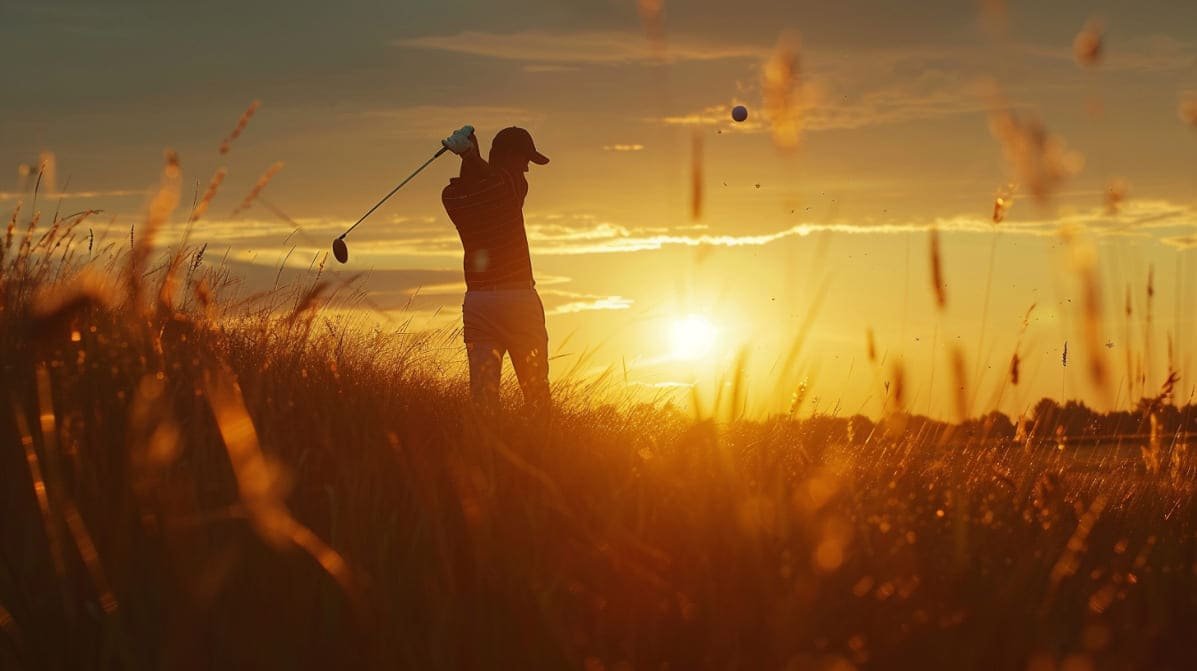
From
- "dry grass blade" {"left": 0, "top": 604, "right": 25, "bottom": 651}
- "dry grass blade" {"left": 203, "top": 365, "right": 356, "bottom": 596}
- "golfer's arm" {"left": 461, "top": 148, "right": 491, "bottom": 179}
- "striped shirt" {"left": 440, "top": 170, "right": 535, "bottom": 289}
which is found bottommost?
"dry grass blade" {"left": 0, "top": 604, "right": 25, "bottom": 651}

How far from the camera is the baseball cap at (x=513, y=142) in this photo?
8625 millimetres

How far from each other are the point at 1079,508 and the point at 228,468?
3960 mm

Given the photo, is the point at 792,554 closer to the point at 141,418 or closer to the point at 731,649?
the point at 731,649

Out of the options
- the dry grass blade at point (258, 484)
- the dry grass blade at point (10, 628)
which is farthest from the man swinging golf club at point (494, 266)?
the dry grass blade at point (10, 628)

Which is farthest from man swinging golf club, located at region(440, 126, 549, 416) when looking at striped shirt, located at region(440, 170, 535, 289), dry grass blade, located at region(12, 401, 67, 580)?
dry grass blade, located at region(12, 401, 67, 580)

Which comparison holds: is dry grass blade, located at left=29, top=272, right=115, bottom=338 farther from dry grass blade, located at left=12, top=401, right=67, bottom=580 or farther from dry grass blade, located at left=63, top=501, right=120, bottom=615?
dry grass blade, located at left=63, top=501, right=120, bottom=615

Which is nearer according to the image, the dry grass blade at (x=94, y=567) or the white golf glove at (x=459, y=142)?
the dry grass blade at (x=94, y=567)

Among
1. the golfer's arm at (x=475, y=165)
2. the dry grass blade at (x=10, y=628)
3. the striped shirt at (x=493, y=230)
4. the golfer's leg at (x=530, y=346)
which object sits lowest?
the dry grass blade at (x=10, y=628)

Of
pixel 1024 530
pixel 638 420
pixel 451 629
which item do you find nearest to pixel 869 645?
pixel 451 629

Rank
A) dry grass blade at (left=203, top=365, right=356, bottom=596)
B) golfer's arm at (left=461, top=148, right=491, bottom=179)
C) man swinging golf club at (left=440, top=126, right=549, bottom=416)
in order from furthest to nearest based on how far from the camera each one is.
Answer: golfer's arm at (left=461, top=148, right=491, bottom=179) < man swinging golf club at (left=440, top=126, right=549, bottom=416) < dry grass blade at (left=203, top=365, right=356, bottom=596)

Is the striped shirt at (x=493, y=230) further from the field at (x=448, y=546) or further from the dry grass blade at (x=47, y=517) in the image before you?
the dry grass blade at (x=47, y=517)

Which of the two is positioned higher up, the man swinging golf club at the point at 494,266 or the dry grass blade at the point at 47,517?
the man swinging golf club at the point at 494,266

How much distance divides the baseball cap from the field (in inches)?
136

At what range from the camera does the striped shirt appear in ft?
27.4
